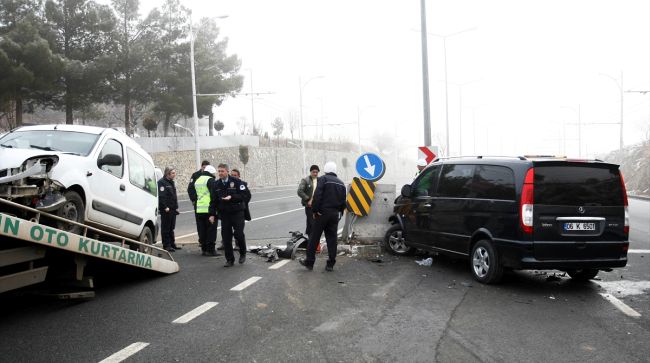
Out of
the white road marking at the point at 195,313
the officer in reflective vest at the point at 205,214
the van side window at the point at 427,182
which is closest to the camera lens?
the white road marking at the point at 195,313

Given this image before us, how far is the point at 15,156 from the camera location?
6.03 metres

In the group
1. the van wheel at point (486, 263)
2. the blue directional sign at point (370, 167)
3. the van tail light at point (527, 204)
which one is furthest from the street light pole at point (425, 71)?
the van tail light at point (527, 204)

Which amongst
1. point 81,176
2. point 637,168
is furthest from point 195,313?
point 637,168

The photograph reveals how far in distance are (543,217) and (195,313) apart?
14.1 ft

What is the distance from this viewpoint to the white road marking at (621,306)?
18.7 feet

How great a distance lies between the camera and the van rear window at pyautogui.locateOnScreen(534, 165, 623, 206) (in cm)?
667

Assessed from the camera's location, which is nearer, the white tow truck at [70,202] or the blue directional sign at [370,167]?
the white tow truck at [70,202]

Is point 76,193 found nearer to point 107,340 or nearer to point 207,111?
point 107,340

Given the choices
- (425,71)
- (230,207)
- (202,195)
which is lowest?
(230,207)

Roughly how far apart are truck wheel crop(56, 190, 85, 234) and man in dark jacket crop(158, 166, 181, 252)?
3820 millimetres

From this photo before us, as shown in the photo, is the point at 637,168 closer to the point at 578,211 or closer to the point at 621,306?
the point at 578,211

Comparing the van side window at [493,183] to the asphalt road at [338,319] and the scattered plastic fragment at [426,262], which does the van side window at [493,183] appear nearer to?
the asphalt road at [338,319]

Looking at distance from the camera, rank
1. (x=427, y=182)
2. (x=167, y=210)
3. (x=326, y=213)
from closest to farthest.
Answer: (x=326, y=213) → (x=427, y=182) → (x=167, y=210)

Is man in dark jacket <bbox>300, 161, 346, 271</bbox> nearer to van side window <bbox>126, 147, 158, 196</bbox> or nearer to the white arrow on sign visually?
the white arrow on sign
